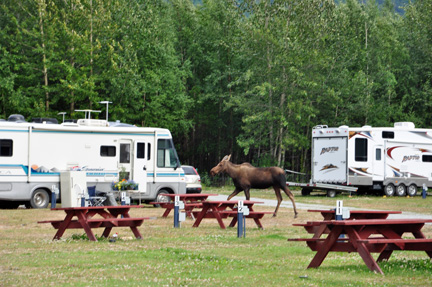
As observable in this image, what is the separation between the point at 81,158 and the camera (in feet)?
89.1

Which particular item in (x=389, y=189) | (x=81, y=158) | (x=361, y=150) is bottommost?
(x=389, y=189)

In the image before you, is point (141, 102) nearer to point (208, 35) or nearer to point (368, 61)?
point (208, 35)

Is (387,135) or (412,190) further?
(412,190)

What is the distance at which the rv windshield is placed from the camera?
92.9 ft

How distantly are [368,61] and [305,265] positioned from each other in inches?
1872

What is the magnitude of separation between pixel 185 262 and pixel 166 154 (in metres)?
17.5

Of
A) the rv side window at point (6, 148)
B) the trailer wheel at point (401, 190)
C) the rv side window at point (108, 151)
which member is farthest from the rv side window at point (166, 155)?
the trailer wheel at point (401, 190)

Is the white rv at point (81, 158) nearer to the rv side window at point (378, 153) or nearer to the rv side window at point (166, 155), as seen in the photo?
the rv side window at point (166, 155)

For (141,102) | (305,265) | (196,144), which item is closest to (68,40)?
(141,102)

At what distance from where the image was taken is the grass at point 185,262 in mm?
9148

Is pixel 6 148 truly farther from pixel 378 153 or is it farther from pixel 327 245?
pixel 378 153

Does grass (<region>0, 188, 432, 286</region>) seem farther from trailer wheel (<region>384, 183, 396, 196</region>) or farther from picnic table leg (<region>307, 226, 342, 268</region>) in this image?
trailer wheel (<region>384, 183, 396, 196</region>)

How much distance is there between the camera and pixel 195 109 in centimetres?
6006

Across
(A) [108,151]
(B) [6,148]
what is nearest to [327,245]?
(B) [6,148]
